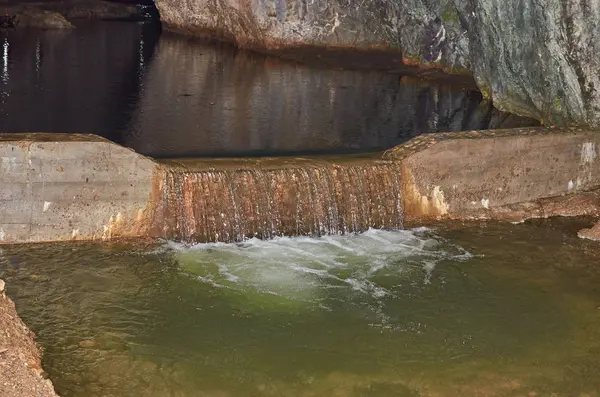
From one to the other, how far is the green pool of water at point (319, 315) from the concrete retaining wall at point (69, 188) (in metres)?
0.29

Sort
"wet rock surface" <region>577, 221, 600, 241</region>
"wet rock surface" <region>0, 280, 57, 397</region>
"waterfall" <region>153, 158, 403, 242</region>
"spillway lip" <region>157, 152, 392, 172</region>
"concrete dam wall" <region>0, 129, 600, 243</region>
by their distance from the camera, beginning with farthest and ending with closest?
"wet rock surface" <region>577, 221, 600, 241</region>
"spillway lip" <region>157, 152, 392, 172</region>
"waterfall" <region>153, 158, 403, 242</region>
"concrete dam wall" <region>0, 129, 600, 243</region>
"wet rock surface" <region>0, 280, 57, 397</region>

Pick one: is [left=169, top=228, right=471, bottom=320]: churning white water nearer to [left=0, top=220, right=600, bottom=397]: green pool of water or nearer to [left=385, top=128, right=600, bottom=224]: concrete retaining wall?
[left=0, top=220, right=600, bottom=397]: green pool of water

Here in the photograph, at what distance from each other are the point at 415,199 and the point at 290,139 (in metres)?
3.46

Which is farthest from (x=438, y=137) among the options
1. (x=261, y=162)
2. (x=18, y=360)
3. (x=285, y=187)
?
(x=18, y=360)

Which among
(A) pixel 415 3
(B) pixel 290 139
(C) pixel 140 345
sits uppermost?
(A) pixel 415 3

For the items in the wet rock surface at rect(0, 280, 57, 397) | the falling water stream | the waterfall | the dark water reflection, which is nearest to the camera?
the wet rock surface at rect(0, 280, 57, 397)

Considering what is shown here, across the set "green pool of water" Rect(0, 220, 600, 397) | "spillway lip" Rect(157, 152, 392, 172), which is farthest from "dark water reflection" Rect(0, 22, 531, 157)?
"green pool of water" Rect(0, 220, 600, 397)

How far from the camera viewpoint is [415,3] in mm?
25906

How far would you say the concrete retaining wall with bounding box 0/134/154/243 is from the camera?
11.3 m

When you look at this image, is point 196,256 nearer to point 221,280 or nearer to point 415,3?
point 221,280

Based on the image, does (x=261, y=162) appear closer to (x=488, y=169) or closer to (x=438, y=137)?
(x=438, y=137)

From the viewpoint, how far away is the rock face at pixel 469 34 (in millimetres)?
15453

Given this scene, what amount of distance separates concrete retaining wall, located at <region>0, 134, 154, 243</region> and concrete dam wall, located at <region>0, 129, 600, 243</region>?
0.01 meters

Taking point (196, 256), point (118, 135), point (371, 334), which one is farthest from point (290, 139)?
point (371, 334)
